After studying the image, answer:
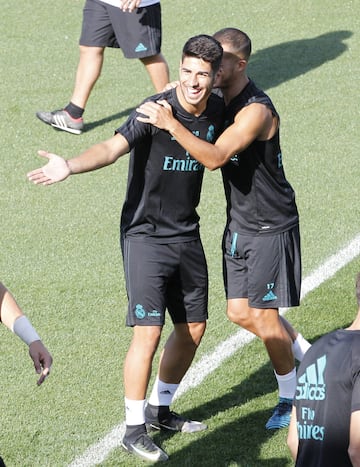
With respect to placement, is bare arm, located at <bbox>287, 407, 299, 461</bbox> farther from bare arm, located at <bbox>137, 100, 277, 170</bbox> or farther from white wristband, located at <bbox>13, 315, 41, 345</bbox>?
bare arm, located at <bbox>137, 100, 277, 170</bbox>

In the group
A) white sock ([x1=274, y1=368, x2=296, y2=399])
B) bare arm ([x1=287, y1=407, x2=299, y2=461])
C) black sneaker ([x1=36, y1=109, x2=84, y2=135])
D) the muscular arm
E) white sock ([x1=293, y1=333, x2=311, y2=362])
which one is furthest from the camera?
black sneaker ([x1=36, y1=109, x2=84, y2=135])

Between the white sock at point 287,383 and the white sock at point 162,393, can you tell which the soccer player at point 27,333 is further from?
the white sock at point 287,383

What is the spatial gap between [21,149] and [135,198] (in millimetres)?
4783

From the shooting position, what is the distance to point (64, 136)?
1132cm

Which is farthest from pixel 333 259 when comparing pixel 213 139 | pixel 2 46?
pixel 2 46

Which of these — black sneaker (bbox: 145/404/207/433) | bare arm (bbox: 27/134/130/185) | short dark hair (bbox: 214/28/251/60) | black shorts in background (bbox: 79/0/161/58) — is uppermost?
short dark hair (bbox: 214/28/251/60)

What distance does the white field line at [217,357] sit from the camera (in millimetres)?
6457

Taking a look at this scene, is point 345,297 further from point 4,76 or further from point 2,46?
point 2,46

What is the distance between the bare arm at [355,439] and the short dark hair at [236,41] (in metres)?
2.96

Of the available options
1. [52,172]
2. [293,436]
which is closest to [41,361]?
[52,172]

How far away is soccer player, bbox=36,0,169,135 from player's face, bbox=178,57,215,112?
4.54 metres

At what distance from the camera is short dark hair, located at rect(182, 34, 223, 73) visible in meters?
6.13

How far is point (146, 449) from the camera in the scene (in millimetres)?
6391

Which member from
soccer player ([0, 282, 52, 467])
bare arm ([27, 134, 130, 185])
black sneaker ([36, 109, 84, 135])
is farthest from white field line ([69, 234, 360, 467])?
black sneaker ([36, 109, 84, 135])
